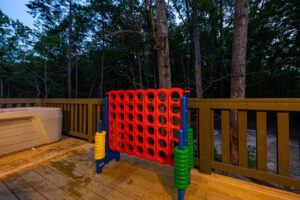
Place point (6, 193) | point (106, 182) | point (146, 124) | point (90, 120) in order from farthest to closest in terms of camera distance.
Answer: point (90, 120), point (146, 124), point (106, 182), point (6, 193)

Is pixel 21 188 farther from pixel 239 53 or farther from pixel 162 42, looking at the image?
pixel 239 53

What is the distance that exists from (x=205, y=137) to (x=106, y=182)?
1.23 meters

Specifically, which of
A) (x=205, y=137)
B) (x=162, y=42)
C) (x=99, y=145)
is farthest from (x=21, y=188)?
(x=162, y=42)

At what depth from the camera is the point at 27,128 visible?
238 cm

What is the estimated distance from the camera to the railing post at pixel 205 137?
159 cm

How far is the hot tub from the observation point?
210 cm

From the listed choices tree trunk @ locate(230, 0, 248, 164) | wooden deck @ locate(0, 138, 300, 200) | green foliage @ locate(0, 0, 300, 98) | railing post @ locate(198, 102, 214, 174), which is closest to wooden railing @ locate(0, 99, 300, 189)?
railing post @ locate(198, 102, 214, 174)

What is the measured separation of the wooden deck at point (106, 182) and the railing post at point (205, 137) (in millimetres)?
120

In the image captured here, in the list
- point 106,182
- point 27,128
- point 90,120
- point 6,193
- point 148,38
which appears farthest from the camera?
point 148,38

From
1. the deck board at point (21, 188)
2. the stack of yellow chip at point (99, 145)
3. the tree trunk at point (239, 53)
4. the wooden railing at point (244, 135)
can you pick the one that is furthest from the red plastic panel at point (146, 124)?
the tree trunk at point (239, 53)

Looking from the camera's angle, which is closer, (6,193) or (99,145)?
(6,193)

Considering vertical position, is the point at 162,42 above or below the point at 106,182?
above

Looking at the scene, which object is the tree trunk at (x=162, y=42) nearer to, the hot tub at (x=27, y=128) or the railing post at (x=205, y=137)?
the railing post at (x=205, y=137)

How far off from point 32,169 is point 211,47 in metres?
14.1
